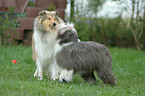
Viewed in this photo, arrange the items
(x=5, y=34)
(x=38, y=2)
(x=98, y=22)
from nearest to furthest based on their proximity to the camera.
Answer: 1. (x=5, y=34)
2. (x=38, y=2)
3. (x=98, y=22)

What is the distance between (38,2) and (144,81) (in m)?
6.95

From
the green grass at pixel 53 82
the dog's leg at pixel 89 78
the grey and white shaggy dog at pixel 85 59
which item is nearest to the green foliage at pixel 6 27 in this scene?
the green grass at pixel 53 82

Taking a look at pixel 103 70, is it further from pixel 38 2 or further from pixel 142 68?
pixel 38 2

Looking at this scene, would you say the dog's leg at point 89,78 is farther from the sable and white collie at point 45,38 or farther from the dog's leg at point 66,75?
the sable and white collie at point 45,38

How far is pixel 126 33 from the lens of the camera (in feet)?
42.5

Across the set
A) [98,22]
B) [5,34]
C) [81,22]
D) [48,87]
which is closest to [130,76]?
[48,87]

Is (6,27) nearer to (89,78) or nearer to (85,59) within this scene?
(89,78)

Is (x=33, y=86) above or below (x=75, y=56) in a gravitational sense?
below

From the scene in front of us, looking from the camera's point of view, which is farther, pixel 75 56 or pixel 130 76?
pixel 130 76

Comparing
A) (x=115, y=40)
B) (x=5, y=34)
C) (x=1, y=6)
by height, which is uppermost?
(x=1, y=6)

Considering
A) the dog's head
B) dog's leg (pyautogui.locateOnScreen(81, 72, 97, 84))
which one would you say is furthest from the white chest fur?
dog's leg (pyautogui.locateOnScreen(81, 72, 97, 84))

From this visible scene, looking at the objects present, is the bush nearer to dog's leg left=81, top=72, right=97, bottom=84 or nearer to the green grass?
the green grass

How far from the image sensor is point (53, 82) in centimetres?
462

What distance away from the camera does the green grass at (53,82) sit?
3.78 meters
